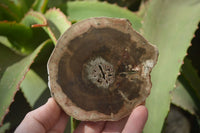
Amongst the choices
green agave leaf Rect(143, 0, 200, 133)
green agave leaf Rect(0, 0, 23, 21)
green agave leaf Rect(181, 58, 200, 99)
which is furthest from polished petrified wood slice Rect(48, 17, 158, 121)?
green agave leaf Rect(0, 0, 23, 21)

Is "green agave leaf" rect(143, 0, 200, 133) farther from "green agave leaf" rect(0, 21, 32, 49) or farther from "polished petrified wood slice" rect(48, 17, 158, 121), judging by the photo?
"green agave leaf" rect(0, 21, 32, 49)

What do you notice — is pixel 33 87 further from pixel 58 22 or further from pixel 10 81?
pixel 58 22

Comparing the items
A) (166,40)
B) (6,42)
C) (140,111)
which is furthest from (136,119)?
(6,42)

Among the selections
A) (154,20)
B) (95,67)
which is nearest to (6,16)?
(95,67)

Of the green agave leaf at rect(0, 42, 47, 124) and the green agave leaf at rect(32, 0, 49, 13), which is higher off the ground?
the green agave leaf at rect(32, 0, 49, 13)

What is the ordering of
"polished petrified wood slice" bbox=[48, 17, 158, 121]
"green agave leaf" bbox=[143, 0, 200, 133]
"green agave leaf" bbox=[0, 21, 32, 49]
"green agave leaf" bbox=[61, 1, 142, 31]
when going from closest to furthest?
"polished petrified wood slice" bbox=[48, 17, 158, 121], "green agave leaf" bbox=[143, 0, 200, 133], "green agave leaf" bbox=[0, 21, 32, 49], "green agave leaf" bbox=[61, 1, 142, 31]

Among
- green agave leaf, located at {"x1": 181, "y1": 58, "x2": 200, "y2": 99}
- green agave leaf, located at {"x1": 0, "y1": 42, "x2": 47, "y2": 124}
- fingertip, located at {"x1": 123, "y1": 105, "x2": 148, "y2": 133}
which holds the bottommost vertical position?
green agave leaf, located at {"x1": 181, "y1": 58, "x2": 200, "y2": 99}
